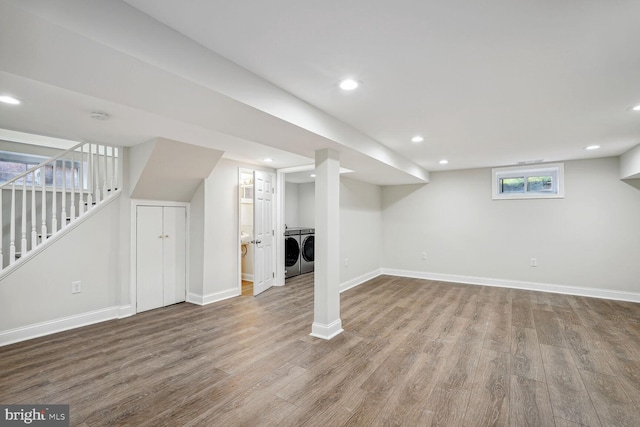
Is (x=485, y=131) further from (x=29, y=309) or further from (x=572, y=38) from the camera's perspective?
(x=29, y=309)

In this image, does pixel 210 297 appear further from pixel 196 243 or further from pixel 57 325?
pixel 57 325

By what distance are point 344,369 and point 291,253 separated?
395cm

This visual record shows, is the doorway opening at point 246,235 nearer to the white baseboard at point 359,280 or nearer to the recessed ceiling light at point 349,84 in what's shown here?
the white baseboard at point 359,280

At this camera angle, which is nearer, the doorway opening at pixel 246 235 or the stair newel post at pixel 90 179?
the stair newel post at pixel 90 179

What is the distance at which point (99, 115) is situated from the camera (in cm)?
260

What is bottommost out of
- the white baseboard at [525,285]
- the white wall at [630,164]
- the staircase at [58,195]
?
the white baseboard at [525,285]

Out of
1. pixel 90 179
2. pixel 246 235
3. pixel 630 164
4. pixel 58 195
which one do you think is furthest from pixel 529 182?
pixel 58 195

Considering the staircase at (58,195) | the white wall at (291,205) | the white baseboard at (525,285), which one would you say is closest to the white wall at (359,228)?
the white baseboard at (525,285)

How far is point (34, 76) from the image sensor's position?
151 centimetres

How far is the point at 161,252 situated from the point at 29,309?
143 cm

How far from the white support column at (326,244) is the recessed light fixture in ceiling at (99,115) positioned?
6.50ft

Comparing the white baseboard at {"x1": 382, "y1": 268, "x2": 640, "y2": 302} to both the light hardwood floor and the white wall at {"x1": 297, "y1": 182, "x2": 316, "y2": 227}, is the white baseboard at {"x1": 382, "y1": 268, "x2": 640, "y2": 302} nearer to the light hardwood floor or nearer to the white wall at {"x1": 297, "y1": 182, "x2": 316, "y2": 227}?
the light hardwood floor

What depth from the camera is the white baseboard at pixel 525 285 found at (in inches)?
178

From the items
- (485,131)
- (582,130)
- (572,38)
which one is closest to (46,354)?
(572,38)
